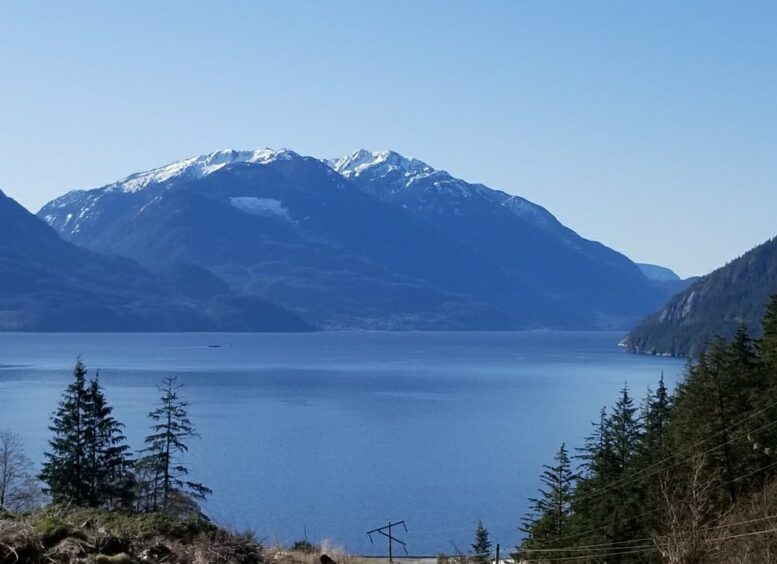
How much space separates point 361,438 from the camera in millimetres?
100250

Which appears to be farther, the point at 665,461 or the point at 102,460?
the point at 102,460

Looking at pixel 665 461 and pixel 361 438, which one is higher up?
pixel 665 461

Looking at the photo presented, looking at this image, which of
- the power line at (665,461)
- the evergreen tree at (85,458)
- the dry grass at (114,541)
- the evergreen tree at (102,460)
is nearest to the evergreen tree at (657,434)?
the power line at (665,461)

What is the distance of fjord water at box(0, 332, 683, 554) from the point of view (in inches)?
2539

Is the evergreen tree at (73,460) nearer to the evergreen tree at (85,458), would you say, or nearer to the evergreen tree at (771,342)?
the evergreen tree at (85,458)

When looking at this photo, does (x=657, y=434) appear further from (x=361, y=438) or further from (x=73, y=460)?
(x=361, y=438)

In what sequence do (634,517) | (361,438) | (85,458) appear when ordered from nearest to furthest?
(634,517)
(85,458)
(361,438)

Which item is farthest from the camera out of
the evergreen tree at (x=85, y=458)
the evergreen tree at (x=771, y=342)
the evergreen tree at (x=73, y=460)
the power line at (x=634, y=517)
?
the evergreen tree at (x=85, y=458)

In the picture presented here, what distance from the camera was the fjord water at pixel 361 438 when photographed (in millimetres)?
64500

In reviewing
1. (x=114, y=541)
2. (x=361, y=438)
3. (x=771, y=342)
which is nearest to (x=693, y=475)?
(x=771, y=342)

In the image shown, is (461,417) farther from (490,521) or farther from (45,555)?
(45,555)

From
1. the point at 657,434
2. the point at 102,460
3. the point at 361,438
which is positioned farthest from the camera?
the point at 361,438

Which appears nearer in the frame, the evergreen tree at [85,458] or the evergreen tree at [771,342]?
the evergreen tree at [771,342]

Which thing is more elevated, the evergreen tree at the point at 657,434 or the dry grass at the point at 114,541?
the dry grass at the point at 114,541
